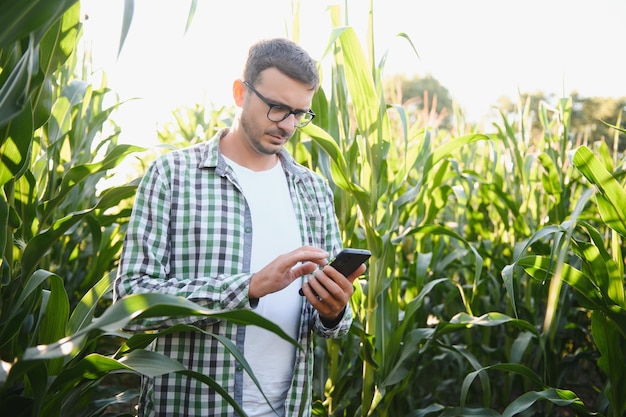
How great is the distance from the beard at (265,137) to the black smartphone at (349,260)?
0.31m

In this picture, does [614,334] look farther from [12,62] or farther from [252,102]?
[12,62]

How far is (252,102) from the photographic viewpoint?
140cm

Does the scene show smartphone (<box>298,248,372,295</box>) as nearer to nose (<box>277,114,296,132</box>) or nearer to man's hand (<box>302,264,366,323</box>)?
man's hand (<box>302,264,366,323</box>)

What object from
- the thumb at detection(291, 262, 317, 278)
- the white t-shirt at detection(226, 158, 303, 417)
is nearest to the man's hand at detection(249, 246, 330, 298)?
the thumb at detection(291, 262, 317, 278)

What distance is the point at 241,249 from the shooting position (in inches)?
54.0

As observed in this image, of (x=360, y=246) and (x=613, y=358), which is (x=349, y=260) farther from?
(x=613, y=358)

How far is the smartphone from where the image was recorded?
121 centimetres

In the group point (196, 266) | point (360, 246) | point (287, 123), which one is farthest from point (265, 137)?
point (360, 246)

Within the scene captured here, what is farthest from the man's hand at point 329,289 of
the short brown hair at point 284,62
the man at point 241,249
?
the short brown hair at point 284,62

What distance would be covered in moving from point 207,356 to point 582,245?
874 millimetres

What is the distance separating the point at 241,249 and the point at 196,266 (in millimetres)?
103

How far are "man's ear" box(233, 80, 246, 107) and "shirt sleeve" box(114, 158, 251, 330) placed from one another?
0.25 metres

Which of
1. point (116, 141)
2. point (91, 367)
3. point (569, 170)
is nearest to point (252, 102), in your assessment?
point (91, 367)

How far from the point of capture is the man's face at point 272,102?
1.37 metres
